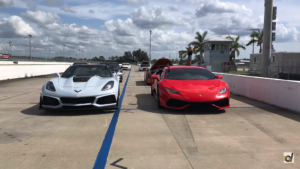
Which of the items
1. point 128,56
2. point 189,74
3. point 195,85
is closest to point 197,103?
point 195,85

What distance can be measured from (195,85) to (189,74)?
1026 millimetres

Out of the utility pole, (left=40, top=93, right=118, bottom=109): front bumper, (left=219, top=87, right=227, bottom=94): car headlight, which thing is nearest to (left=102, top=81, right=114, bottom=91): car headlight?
(left=40, top=93, right=118, bottom=109): front bumper

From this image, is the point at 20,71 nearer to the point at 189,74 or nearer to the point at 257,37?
the point at 189,74

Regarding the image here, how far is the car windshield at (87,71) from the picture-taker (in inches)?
306

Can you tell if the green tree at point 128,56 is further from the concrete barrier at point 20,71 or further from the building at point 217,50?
the concrete barrier at point 20,71

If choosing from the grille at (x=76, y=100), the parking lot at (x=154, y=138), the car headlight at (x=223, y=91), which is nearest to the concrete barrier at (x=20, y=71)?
the parking lot at (x=154, y=138)

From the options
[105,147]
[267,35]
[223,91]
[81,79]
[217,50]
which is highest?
[217,50]

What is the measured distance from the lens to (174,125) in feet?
17.3

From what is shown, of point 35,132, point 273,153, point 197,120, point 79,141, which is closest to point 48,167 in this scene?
point 79,141

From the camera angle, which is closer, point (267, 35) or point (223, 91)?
point (223, 91)

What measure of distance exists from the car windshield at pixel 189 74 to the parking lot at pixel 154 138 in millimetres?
1115

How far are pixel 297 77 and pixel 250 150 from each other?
15.5 meters

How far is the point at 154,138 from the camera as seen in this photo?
4.39m

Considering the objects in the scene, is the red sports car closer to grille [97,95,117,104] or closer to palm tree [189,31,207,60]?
grille [97,95,117,104]
